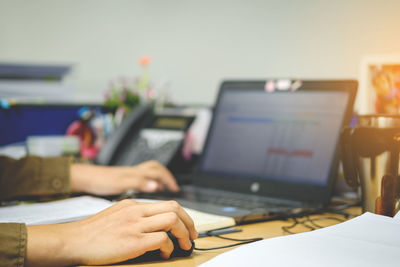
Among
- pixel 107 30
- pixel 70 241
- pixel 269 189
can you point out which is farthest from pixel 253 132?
pixel 107 30

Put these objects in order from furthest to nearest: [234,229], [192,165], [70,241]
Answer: [192,165], [234,229], [70,241]

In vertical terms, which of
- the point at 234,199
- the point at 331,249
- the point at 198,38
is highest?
the point at 198,38

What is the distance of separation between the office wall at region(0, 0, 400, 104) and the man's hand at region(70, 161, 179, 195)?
22.6 inches

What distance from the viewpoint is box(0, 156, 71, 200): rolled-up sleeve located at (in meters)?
1.06

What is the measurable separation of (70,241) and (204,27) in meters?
1.25

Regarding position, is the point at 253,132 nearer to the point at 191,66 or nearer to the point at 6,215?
the point at 6,215

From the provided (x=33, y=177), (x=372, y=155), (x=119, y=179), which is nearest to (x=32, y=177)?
(x=33, y=177)

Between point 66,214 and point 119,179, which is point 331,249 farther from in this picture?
point 119,179

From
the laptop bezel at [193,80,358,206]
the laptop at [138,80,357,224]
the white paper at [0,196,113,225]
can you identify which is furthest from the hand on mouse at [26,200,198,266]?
the laptop bezel at [193,80,358,206]

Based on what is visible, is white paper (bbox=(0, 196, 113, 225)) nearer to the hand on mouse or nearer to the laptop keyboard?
the hand on mouse

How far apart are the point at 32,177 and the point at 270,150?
0.57 meters

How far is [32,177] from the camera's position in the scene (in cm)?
109

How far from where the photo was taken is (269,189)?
3.42ft

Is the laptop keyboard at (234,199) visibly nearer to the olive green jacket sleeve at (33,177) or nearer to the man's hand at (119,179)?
A: the man's hand at (119,179)
